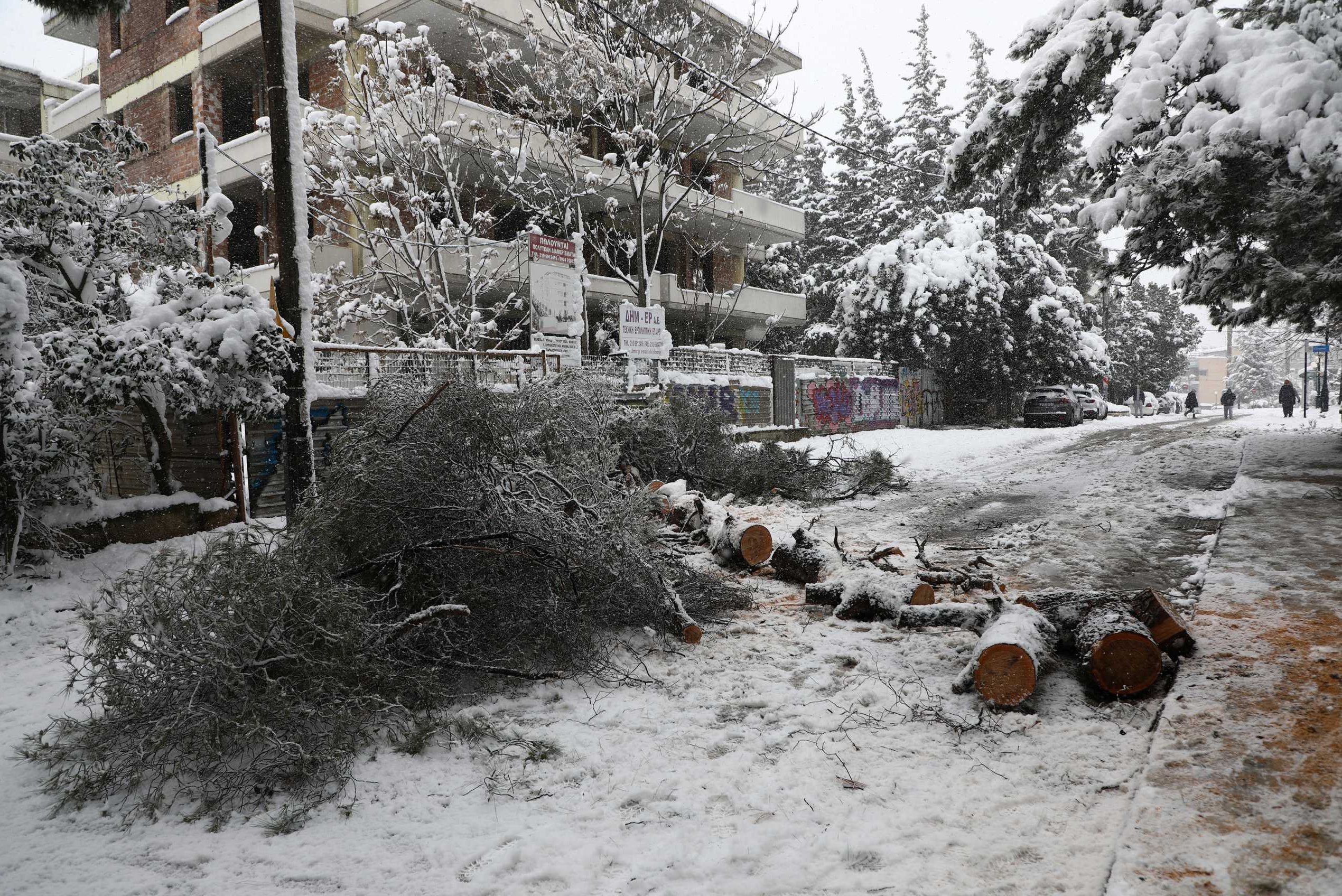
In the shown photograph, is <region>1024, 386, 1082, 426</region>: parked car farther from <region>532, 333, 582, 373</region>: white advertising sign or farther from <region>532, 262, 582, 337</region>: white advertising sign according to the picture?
<region>532, 262, 582, 337</region>: white advertising sign

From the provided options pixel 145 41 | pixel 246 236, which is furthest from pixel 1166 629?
pixel 145 41

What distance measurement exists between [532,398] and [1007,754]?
3.69 meters

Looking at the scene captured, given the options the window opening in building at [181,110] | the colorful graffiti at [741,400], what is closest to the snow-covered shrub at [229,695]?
the colorful graffiti at [741,400]

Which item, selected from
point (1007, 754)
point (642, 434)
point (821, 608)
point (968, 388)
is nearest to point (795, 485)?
point (642, 434)

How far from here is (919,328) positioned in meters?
28.8

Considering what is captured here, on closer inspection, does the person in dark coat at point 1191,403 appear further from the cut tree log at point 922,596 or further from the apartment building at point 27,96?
the apartment building at point 27,96

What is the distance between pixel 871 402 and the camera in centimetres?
2681

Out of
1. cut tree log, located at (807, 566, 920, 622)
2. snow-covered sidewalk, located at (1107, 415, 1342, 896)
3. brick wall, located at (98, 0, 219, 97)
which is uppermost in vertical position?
brick wall, located at (98, 0, 219, 97)

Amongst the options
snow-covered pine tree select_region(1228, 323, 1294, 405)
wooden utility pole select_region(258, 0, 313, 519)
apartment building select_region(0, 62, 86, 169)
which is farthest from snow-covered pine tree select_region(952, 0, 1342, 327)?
snow-covered pine tree select_region(1228, 323, 1294, 405)

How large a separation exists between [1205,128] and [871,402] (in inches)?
691

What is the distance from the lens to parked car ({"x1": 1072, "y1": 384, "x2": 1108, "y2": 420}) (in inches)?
1152

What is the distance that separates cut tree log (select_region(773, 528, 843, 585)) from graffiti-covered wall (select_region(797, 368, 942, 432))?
1714cm

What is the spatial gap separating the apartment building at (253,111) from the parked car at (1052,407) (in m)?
8.69

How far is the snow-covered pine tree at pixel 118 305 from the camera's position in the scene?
20.9 feet
